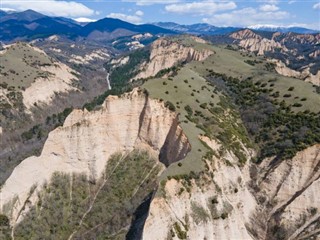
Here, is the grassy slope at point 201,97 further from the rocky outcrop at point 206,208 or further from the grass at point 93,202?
the grass at point 93,202

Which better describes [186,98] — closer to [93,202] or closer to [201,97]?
[201,97]

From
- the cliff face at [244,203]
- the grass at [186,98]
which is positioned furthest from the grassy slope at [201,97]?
the cliff face at [244,203]

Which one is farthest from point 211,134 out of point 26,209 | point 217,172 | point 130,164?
point 26,209

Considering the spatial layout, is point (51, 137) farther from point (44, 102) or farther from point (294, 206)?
point (44, 102)

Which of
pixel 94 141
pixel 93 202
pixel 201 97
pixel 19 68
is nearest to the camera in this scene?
pixel 93 202

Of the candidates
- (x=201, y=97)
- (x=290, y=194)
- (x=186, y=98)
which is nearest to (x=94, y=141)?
(x=186, y=98)
